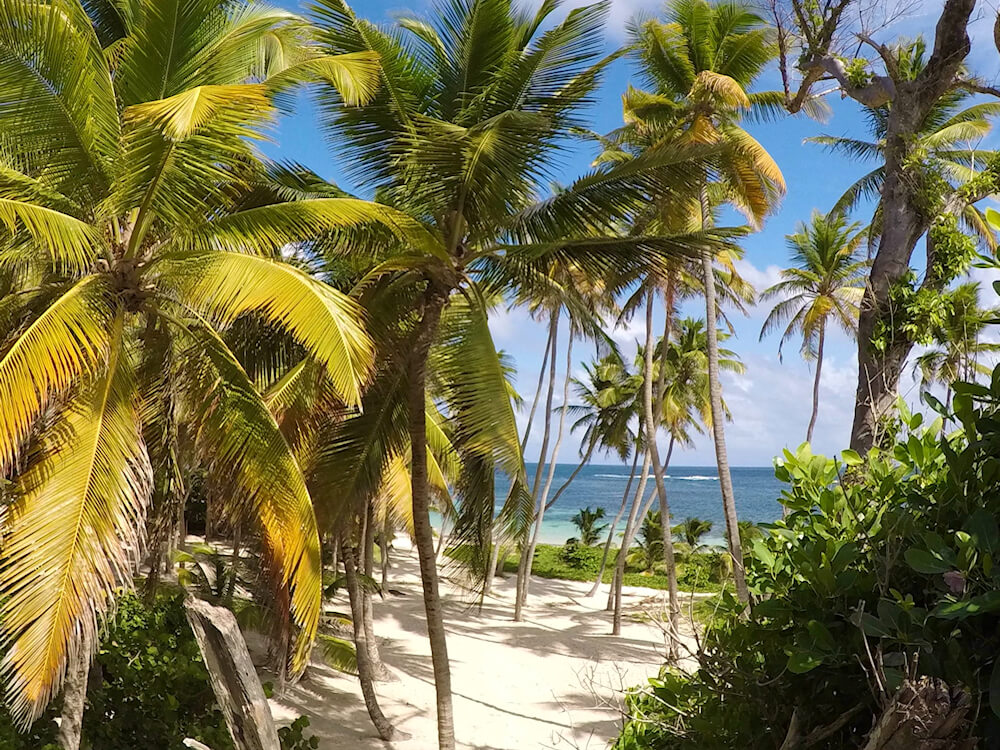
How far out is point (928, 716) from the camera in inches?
47.5

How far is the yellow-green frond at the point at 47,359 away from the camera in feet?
15.3

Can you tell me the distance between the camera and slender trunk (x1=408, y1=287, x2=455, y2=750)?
25.0 ft

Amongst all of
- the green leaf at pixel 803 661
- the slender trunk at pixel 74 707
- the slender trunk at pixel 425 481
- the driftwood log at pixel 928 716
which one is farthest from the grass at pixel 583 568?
the driftwood log at pixel 928 716

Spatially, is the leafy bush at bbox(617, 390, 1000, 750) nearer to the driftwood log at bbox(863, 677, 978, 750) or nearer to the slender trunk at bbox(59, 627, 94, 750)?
the driftwood log at bbox(863, 677, 978, 750)

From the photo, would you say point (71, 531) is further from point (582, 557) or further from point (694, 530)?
point (694, 530)

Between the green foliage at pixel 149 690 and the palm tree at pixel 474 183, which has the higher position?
the palm tree at pixel 474 183

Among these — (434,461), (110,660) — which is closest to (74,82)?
(110,660)

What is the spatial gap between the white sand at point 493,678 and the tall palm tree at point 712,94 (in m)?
3.91

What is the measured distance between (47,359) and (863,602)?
499cm

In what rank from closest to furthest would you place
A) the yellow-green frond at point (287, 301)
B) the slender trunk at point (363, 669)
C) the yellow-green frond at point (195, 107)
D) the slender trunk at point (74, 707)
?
the yellow-green frond at point (195, 107), the yellow-green frond at point (287, 301), the slender trunk at point (74, 707), the slender trunk at point (363, 669)

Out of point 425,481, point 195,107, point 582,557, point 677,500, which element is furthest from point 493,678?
point 677,500

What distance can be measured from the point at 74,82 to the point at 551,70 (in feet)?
14.0

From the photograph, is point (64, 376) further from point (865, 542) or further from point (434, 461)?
point (434, 461)

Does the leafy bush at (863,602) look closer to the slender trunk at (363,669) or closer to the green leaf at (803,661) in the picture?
the green leaf at (803,661)
